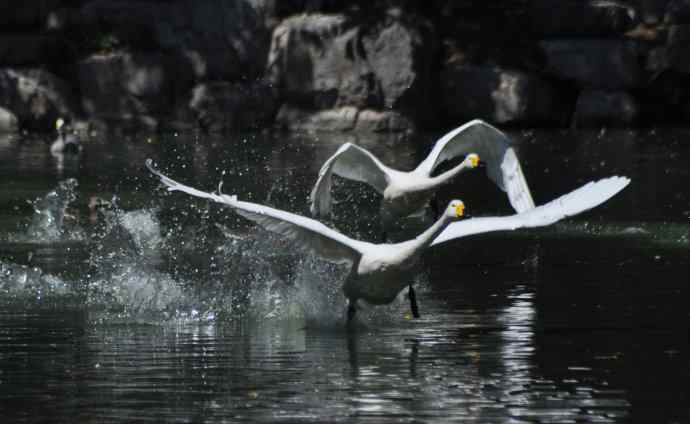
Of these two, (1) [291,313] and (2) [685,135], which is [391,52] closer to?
(2) [685,135]

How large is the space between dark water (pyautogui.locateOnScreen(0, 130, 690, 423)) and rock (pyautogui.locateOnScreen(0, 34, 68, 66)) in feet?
42.0

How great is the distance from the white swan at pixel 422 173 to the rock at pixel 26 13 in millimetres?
20653

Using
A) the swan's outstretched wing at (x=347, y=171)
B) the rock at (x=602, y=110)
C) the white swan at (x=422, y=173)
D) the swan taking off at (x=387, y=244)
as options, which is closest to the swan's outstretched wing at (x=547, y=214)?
the swan taking off at (x=387, y=244)

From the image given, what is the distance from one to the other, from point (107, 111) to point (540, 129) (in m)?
8.91

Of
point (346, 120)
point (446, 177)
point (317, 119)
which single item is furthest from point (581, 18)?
point (446, 177)

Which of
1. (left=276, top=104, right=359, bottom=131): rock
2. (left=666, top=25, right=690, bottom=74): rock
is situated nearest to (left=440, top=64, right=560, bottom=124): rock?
(left=276, top=104, right=359, bottom=131): rock

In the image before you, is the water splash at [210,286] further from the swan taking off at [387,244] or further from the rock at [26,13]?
the rock at [26,13]

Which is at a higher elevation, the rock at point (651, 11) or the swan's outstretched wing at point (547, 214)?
the rock at point (651, 11)

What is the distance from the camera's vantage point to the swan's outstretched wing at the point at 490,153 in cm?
1425

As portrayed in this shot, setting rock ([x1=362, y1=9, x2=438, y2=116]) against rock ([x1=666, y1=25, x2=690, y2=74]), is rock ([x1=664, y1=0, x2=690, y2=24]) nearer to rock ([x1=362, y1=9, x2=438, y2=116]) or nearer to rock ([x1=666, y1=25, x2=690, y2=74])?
rock ([x1=666, y1=25, x2=690, y2=74])

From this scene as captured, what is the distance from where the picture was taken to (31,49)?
32.7 metres

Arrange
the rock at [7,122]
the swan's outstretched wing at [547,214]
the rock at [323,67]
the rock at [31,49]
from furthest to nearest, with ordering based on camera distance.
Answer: the rock at [31,49]
the rock at [323,67]
the rock at [7,122]
the swan's outstretched wing at [547,214]

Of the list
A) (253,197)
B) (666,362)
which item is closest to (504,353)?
(666,362)

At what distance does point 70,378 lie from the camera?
32.0ft
